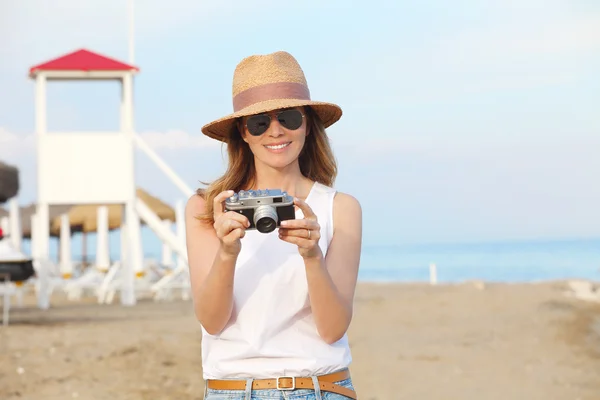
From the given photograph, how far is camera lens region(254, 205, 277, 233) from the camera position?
2.57 m

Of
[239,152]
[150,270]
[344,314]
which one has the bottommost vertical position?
[150,270]

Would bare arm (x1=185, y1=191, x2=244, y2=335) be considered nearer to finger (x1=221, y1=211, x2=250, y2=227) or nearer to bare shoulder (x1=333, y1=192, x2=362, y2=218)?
finger (x1=221, y1=211, x2=250, y2=227)

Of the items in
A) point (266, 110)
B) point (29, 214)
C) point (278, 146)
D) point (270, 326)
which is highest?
point (266, 110)

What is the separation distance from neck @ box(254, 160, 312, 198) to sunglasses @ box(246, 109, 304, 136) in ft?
0.41

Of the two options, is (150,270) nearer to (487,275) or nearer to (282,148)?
(282,148)

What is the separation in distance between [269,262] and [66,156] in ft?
54.7

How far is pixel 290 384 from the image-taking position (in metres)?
2.75

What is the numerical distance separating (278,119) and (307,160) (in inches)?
11.2

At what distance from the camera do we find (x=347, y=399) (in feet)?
9.23

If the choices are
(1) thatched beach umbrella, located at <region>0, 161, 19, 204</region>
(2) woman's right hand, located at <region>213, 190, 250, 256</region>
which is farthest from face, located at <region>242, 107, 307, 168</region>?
(1) thatched beach umbrella, located at <region>0, 161, 19, 204</region>

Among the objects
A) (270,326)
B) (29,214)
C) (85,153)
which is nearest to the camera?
(270,326)

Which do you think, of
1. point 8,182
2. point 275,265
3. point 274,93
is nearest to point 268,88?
point 274,93

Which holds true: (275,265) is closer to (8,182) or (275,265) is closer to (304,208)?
(304,208)

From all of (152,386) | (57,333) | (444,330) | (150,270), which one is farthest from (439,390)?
(150,270)
